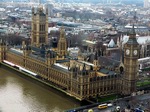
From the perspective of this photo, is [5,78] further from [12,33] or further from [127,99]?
[12,33]

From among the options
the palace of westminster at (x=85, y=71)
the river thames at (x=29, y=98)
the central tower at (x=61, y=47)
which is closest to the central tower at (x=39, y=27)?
the palace of westminster at (x=85, y=71)

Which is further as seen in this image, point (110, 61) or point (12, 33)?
point (12, 33)

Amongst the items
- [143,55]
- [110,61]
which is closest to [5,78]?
[110,61]

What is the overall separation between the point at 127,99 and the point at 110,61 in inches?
602

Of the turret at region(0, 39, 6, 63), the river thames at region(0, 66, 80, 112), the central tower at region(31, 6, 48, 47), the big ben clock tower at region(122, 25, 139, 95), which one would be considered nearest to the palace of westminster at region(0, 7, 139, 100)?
the big ben clock tower at region(122, 25, 139, 95)

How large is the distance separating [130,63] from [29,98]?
14.3 meters

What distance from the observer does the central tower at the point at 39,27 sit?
207 ft

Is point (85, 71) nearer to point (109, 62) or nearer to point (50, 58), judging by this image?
point (50, 58)

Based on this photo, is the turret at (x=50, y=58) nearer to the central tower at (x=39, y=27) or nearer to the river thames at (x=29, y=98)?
the river thames at (x=29, y=98)

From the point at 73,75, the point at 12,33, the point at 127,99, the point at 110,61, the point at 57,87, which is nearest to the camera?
the point at 127,99

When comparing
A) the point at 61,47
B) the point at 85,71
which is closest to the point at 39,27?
the point at 61,47

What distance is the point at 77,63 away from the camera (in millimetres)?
49188

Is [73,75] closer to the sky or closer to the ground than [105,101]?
closer to the sky

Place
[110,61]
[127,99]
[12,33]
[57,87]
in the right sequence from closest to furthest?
[127,99] < [57,87] < [110,61] < [12,33]
